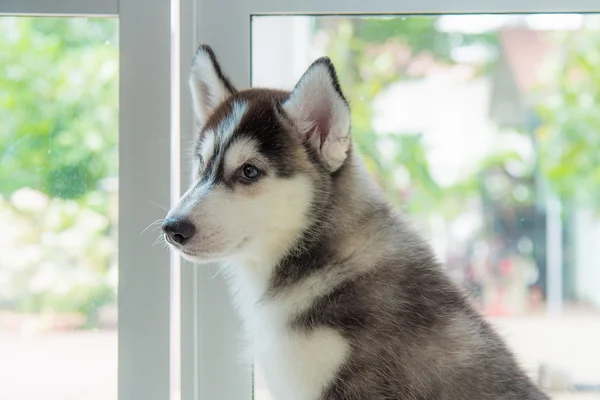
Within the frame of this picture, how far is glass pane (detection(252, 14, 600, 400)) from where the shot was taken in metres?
1.71

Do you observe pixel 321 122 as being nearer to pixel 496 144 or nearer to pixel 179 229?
pixel 179 229

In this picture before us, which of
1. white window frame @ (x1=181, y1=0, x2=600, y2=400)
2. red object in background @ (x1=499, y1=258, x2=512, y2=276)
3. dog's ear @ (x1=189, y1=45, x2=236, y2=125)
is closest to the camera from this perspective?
dog's ear @ (x1=189, y1=45, x2=236, y2=125)

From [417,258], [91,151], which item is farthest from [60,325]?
[417,258]

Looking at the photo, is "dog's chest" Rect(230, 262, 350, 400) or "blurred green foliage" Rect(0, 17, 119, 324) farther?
"blurred green foliage" Rect(0, 17, 119, 324)

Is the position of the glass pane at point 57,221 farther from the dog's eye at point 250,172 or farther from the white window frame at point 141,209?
the dog's eye at point 250,172

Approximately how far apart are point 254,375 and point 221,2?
3.09 ft

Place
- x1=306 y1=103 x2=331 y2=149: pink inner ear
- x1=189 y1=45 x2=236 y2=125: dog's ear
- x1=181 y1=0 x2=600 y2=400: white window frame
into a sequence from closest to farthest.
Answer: x1=306 y1=103 x2=331 y2=149: pink inner ear < x1=189 y1=45 x2=236 y2=125: dog's ear < x1=181 y1=0 x2=600 y2=400: white window frame

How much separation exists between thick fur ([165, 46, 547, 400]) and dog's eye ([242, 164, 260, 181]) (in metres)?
0.01

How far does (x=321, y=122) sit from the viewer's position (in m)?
1.37

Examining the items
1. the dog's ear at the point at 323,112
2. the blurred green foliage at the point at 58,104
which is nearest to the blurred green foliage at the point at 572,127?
the dog's ear at the point at 323,112

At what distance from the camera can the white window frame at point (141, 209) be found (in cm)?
163

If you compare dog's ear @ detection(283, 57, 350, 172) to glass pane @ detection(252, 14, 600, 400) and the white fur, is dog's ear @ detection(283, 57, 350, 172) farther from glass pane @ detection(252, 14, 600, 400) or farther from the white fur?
glass pane @ detection(252, 14, 600, 400)

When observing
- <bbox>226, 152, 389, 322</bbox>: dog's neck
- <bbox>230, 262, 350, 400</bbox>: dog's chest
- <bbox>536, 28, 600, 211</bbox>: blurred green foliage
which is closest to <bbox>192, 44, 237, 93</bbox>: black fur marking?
<bbox>226, 152, 389, 322</bbox>: dog's neck

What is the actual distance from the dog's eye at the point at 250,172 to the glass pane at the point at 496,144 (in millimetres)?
446
